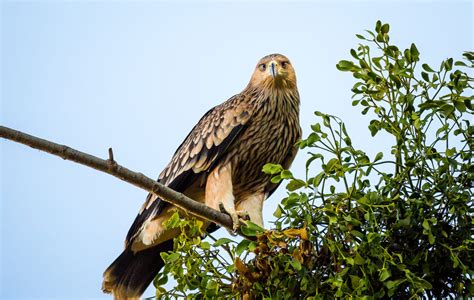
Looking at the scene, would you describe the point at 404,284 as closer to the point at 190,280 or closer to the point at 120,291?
the point at 190,280

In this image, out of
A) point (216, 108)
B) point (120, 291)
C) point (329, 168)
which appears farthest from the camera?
point (216, 108)

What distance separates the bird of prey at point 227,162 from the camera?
4.34 meters

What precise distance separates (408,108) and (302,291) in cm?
80

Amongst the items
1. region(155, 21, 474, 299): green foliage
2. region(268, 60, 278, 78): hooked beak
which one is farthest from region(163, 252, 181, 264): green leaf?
region(268, 60, 278, 78): hooked beak

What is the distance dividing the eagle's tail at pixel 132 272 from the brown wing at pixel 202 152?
4.8 inches

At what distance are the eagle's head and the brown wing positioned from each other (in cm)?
20

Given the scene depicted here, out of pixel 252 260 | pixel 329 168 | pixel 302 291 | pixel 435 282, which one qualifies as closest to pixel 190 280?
pixel 252 260

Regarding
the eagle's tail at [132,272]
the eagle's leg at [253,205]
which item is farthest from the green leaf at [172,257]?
the eagle's leg at [253,205]

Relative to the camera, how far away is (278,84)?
469 centimetres

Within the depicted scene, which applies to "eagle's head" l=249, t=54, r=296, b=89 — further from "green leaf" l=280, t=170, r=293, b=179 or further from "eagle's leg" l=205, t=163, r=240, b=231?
"green leaf" l=280, t=170, r=293, b=179

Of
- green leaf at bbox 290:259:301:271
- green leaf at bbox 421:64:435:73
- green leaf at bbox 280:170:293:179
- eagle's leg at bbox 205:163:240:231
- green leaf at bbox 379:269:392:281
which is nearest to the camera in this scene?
green leaf at bbox 379:269:392:281

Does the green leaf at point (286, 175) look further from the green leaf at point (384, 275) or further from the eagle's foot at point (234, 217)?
the eagle's foot at point (234, 217)

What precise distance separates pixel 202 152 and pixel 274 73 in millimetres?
694

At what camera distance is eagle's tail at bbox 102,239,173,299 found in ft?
13.9
